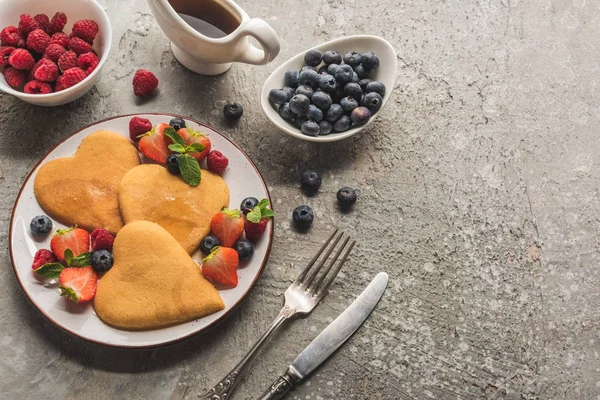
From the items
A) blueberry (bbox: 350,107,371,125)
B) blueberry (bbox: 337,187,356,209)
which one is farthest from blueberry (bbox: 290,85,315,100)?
blueberry (bbox: 337,187,356,209)

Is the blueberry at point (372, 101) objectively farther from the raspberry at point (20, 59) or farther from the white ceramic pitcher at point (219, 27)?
the raspberry at point (20, 59)

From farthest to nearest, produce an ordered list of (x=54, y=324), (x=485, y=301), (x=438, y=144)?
(x=438, y=144) → (x=485, y=301) → (x=54, y=324)

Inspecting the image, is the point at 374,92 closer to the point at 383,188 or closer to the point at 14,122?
the point at 383,188

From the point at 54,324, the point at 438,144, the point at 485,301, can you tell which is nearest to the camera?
the point at 54,324

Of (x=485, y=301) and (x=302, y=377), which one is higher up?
(x=485, y=301)

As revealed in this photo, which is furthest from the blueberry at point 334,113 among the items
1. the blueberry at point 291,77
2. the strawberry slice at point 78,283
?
the strawberry slice at point 78,283

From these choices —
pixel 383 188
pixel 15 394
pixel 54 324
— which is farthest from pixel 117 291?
pixel 383 188

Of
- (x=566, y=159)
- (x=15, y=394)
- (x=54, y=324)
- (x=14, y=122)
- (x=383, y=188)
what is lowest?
(x=15, y=394)

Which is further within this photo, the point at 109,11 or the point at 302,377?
the point at 109,11
